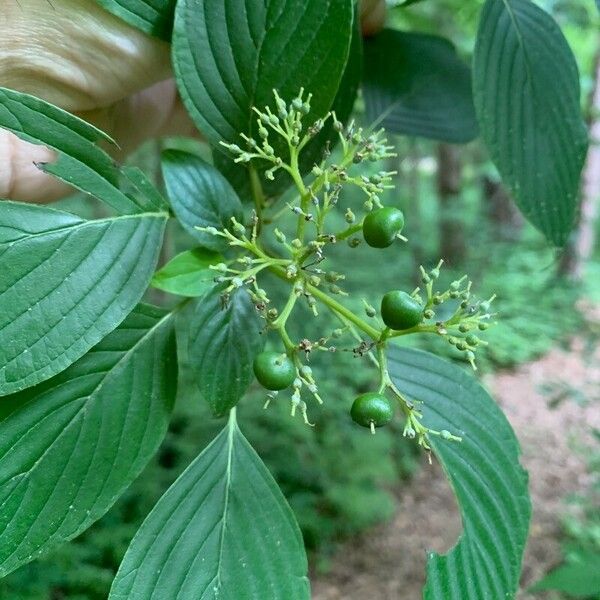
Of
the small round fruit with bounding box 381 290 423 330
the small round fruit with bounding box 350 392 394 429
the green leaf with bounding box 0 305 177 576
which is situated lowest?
the green leaf with bounding box 0 305 177 576

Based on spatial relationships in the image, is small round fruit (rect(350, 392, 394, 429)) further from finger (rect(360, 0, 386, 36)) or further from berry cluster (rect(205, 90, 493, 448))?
finger (rect(360, 0, 386, 36))

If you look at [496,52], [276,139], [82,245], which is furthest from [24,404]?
[496,52]

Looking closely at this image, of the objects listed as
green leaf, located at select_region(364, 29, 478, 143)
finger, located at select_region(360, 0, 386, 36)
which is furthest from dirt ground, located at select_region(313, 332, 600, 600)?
finger, located at select_region(360, 0, 386, 36)

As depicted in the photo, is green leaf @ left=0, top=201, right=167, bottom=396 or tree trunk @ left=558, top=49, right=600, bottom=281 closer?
green leaf @ left=0, top=201, right=167, bottom=396

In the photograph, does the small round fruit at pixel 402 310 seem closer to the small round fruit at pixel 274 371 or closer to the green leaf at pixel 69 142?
the small round fruit at pixel 274 371

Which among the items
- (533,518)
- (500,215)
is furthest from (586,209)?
(533,518)

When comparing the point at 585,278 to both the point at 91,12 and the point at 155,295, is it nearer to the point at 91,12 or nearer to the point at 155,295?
the point at 155,295

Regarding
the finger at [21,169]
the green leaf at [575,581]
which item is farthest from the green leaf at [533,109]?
the green leaf at [575,581]
